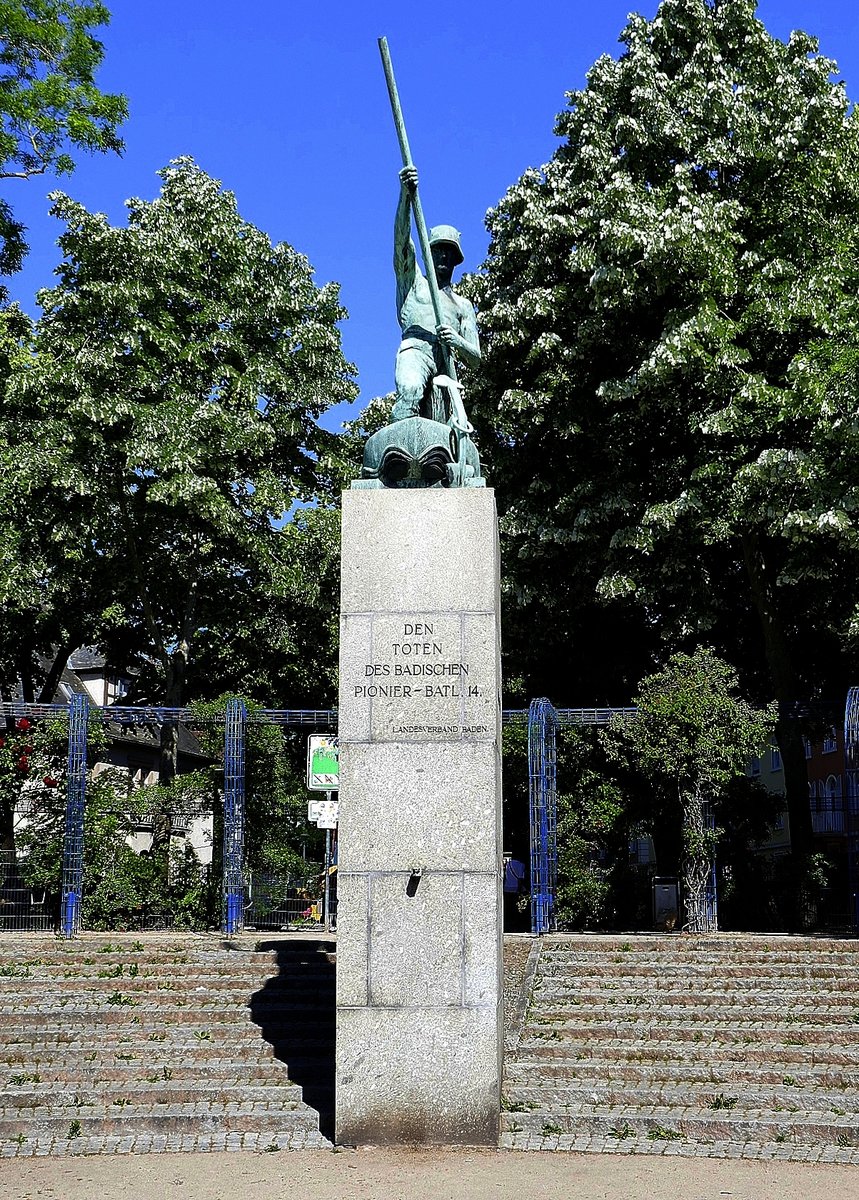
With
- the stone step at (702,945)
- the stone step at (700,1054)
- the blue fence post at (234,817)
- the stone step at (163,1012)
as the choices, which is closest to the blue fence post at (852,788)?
the stone step at (702,945)

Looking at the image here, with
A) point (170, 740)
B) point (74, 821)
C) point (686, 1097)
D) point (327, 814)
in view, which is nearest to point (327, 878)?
point (327, 814)

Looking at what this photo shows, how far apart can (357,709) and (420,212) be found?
3.89 m

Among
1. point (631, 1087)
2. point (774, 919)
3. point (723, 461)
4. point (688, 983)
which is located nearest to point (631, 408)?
point (723, 461)

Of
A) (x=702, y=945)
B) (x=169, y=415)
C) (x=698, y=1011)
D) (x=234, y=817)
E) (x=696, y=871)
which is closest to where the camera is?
(x=698, y=1011)

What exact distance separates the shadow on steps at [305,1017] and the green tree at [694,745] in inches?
220

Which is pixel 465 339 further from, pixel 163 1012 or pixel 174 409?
pixel 174 409

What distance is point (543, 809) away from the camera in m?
18.9

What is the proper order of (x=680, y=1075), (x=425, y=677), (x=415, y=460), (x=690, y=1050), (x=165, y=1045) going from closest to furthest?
(x=425, y=677)
(x=415, y=460)
(x=680, y=1075)
(x=690, y=1050)
(x=165, y=1045)

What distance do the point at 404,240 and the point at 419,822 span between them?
475 cm

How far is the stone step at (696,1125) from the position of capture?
29.5 ft

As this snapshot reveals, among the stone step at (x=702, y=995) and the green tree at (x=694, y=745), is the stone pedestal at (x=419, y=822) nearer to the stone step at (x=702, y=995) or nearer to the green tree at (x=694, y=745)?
the stone step at (x=702, y=995)

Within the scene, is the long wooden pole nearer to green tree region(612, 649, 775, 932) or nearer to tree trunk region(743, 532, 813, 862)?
green tree region(612, 649, 775, 932)

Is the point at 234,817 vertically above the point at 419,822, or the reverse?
the point at 234,817

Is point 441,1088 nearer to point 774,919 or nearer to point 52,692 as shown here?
point 774,919
